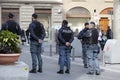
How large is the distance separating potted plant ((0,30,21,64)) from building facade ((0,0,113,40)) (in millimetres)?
34553

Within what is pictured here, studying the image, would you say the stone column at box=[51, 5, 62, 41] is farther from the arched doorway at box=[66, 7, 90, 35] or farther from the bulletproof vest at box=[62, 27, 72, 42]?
the bulletproof vest at box=[62, 27, 72, 42]

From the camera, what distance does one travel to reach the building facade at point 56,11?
148ft

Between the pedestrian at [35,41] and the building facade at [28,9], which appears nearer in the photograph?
the pedestrian at [35,41]

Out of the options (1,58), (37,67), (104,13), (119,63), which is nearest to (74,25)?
(104,13)

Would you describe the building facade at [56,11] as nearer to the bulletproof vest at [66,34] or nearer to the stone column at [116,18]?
the stone column at [116,18]

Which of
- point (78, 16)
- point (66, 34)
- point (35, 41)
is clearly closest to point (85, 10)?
point (78, 16)

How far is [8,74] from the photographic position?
371 inches

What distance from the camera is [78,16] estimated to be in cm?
4644

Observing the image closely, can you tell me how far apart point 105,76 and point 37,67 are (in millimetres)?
2691

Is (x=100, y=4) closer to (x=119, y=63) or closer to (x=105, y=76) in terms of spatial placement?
(x=119, y=63)

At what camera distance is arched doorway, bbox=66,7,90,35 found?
4631 centimetres

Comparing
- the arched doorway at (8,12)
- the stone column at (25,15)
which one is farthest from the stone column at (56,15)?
the arched doorway at (8,12)

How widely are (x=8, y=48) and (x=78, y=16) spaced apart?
121ft

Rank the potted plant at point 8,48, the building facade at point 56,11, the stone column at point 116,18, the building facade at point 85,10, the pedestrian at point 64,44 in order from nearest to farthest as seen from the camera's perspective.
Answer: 1. the potted plant at point 8,48
2. the pedestrian at point 64,44
3. the stone column at point 116,18
4. the building facade at point 56,11
5. the building facade at point 85,10
